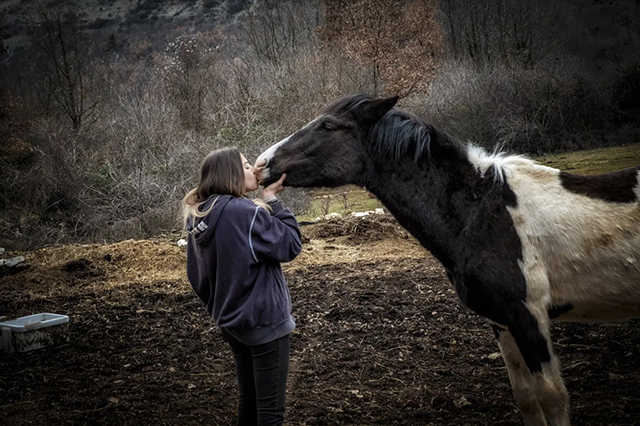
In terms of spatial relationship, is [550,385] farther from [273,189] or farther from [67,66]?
[67,66]

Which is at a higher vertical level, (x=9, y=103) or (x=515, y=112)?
(x=9, y=103)

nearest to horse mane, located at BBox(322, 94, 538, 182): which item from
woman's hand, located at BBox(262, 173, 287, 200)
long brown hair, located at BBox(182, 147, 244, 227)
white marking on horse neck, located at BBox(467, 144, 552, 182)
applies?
white marking on horse neck, located at BBox(467, 144, 552, 182)

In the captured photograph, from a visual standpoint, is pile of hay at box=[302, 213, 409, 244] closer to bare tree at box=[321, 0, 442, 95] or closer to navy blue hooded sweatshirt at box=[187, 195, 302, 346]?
navy blue hooded sweatshirt at box=[187, 195, 302, 346]

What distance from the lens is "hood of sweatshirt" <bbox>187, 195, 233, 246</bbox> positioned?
106 inches

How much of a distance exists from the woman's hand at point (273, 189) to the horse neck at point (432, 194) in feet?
1.96

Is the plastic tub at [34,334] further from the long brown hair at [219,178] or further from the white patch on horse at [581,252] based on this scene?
the white patch on horse at [581,252]

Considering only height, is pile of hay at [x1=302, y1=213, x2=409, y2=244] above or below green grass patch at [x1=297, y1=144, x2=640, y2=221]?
above

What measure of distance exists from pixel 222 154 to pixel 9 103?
16946 millimetres

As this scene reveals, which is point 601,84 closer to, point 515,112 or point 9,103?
point 515,112

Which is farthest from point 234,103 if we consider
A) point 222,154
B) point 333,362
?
point 222,154

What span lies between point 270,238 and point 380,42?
18442mm

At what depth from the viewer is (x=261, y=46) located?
25062mm

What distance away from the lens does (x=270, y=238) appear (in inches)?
104

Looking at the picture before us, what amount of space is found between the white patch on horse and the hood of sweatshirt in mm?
1699
